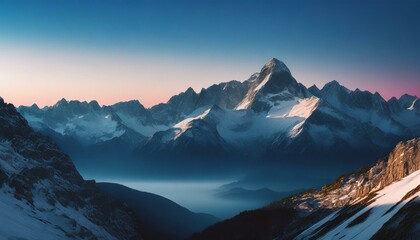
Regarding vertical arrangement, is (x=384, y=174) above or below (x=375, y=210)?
above

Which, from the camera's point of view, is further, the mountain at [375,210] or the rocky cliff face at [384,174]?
the rocky cliff face at [384,174]

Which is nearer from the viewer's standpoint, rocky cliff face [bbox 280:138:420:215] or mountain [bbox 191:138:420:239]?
mountain [bbox 191:138:420:239]

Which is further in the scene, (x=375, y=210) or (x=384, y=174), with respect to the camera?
(x=384, y=174)

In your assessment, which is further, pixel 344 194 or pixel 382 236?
pixel 344 194

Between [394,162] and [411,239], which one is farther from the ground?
[394,162]

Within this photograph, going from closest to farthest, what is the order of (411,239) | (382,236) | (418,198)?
(411,239)
(382,236)
(418,198)

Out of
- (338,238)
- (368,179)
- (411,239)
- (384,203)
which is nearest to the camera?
(411,239)

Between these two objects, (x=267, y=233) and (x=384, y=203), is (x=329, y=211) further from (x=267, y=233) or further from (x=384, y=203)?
(x=384, y=203)

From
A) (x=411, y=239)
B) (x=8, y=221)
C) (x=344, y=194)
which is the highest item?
(x=8, y=221)

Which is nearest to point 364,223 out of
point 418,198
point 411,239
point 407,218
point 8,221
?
point 418,198
